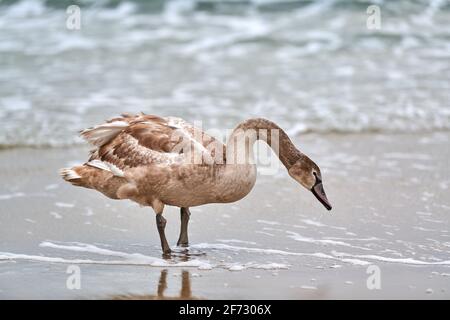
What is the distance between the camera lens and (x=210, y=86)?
41.3 ft

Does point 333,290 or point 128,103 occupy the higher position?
point 128,103

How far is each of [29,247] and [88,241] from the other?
471mm

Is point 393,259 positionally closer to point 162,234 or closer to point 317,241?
point 317,241

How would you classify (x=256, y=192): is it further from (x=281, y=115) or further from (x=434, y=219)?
(x=281, y=115)

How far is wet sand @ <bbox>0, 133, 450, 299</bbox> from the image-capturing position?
5848 millimetres

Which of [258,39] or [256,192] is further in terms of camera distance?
[258,39]

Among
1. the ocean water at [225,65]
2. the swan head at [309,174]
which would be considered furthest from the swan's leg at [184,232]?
the ocean water at [225,65]

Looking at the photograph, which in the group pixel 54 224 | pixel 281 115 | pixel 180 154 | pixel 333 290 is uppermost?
pixel 281 115

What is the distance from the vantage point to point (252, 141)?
6.30 metres

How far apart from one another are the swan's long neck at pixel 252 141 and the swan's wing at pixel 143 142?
20 centimetres

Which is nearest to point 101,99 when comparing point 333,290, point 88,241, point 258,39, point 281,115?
point 281,115

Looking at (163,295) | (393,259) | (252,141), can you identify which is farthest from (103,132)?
(393,259)

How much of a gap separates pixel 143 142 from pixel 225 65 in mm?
7456

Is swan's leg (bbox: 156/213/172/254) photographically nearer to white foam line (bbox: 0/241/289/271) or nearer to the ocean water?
white foam line (bbox: 0/241/289/271)
